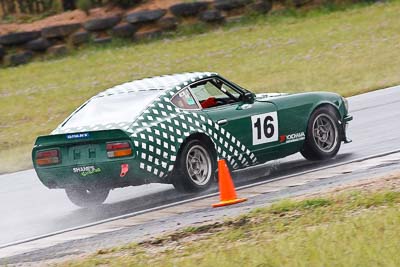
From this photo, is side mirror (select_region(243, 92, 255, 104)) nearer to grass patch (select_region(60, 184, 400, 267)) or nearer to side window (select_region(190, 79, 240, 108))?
side window (select_region(190, 79, 240, 108))

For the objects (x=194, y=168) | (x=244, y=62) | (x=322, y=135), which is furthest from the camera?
(x=244, y=62)

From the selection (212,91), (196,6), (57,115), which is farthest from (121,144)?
(196,6)

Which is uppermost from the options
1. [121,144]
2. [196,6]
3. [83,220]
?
[196,6]

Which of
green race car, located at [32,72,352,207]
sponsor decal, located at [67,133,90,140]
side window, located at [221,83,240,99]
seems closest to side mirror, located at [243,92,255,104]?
green race car, located at [32,72,352,207]

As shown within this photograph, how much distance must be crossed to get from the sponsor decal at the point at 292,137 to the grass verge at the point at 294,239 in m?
2.57

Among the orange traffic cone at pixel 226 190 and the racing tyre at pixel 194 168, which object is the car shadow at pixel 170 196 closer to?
the racing tyre at pixel 194 168

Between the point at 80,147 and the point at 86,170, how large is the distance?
27cm

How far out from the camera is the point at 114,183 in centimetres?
1067

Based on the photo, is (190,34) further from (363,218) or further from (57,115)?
(363,218)

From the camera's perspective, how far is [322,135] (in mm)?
12578

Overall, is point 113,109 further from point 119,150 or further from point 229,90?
point 229,90

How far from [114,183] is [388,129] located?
5.20 metres

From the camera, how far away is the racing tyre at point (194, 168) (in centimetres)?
1095

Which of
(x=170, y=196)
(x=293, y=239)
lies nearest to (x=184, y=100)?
(x=170, y=196)
